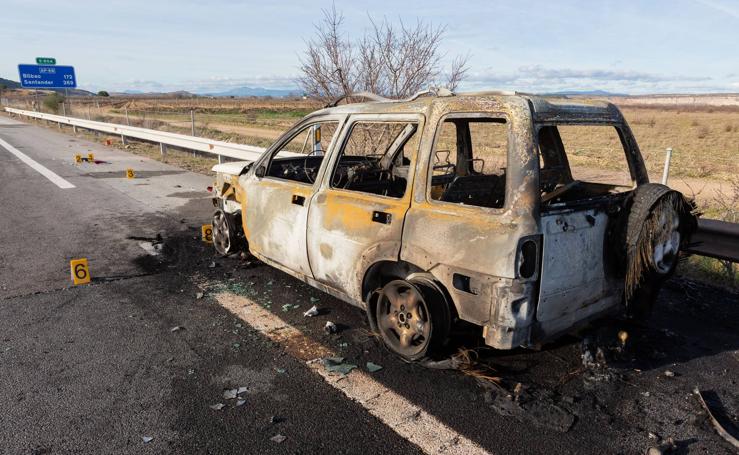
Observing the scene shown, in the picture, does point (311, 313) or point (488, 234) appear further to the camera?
point (311, 313)

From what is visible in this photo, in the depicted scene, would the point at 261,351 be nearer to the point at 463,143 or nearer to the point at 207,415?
the point at 207,415

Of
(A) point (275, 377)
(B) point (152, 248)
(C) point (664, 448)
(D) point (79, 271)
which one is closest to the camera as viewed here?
A: (C) point (664, 448)

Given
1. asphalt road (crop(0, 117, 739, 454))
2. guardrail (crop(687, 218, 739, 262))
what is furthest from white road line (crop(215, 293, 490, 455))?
guardrail (crop(687, 218, 739, 262))

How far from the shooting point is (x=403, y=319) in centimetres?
359

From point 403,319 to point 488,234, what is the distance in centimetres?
99

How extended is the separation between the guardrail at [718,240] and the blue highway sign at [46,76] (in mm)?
41805

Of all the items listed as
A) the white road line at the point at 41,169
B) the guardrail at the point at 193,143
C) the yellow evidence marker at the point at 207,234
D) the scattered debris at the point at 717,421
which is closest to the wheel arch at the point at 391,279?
the scattered debris at the point at 717,421

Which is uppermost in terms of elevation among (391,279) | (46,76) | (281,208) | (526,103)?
(46,76)

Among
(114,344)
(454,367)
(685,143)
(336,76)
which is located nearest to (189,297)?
(114,344)

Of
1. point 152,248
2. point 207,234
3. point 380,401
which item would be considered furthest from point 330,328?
point 152,248

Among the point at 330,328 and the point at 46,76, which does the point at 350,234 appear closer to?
the point at 330,328

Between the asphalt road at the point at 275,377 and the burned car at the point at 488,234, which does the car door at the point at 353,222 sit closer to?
the burned car at the point at 488,234

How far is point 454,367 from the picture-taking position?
346 cm

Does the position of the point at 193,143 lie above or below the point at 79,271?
above
